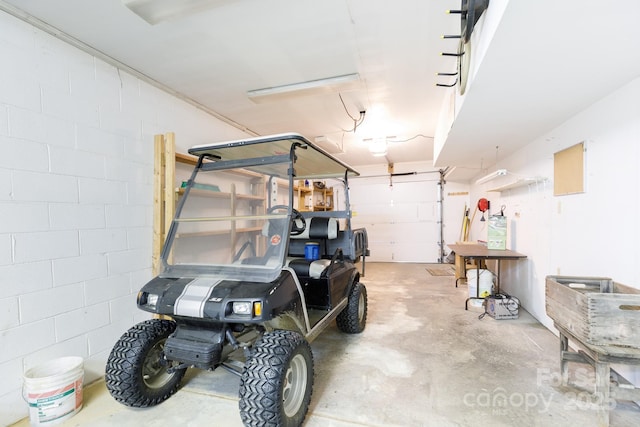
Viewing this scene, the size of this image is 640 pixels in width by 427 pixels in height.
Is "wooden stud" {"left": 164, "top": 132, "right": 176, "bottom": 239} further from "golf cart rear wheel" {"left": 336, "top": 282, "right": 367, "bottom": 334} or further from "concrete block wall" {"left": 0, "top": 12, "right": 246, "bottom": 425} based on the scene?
"golf cart rear wheel" {"left": 336, "top": 282, "right": 367, "bottom": 334}

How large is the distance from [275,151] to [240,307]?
1.40 meters

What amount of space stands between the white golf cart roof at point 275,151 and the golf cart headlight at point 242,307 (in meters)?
1.11

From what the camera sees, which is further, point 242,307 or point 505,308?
point 505,308

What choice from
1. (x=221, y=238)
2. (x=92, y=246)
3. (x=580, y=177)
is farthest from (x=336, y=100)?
(x=92, y=246)

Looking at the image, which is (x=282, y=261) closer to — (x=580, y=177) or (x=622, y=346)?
(x=622, y=346)

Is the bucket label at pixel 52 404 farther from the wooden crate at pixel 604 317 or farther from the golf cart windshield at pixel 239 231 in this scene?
the wooden crate at pixel 604 317

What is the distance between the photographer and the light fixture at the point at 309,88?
2951mm

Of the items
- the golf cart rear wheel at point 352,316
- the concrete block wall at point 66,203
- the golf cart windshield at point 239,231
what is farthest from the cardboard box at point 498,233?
the concrete block wall at point 66,203

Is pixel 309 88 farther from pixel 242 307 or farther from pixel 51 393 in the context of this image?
pixel 51 393

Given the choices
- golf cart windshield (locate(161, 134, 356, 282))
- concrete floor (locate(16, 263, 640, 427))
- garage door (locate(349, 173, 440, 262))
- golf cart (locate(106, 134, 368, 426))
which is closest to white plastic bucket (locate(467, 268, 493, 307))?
concrete floor (locate(16, 263, 640, 427))

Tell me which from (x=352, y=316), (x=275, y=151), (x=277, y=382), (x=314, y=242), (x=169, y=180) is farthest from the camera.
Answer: (x=314, y=242)

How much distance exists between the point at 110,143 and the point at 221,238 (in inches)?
55.0

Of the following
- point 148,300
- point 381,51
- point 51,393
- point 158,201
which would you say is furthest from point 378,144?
point 51,393

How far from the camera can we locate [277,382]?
1.51 meters
